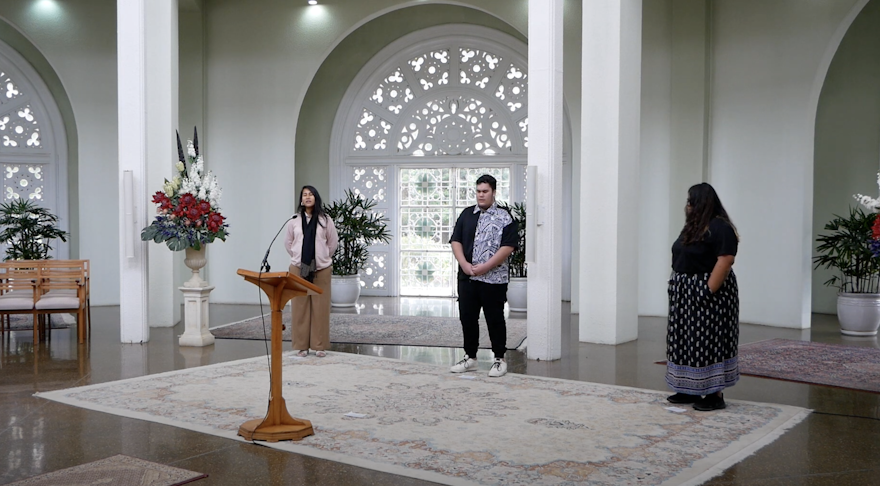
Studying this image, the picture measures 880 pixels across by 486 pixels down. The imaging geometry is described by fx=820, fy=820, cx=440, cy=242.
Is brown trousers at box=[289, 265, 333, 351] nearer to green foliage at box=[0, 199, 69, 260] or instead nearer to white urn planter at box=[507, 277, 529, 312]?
white urn planter at box=[507, 277, 529, 312]

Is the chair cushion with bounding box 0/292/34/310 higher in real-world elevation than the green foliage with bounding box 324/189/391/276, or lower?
lower

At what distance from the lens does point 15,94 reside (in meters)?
12.1

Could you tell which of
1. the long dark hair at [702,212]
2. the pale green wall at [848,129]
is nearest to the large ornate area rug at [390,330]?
the long dark hair at [702,212]

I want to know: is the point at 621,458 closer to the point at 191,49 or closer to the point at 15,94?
the point at 191,49

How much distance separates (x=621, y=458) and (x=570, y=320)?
6.15 metres

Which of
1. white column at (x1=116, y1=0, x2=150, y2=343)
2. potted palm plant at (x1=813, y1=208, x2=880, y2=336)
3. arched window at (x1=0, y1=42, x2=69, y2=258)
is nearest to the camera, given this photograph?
white column at (x1=116, y1=0, x2=150, y2=343)

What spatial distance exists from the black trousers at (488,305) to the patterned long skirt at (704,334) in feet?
5.11

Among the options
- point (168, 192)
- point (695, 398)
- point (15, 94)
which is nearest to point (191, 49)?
point (15, 94)

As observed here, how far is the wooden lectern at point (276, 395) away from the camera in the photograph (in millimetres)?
4441

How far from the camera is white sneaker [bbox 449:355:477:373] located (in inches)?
259

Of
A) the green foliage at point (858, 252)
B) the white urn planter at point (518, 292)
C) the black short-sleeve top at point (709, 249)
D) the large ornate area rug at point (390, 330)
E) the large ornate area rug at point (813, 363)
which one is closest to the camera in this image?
the black short-sleeve top at point (709, 249)

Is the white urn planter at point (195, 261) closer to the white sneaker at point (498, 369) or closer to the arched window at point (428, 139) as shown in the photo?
the white sneaker at point (498, 369)

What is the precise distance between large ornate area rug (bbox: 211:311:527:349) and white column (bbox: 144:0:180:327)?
102cm

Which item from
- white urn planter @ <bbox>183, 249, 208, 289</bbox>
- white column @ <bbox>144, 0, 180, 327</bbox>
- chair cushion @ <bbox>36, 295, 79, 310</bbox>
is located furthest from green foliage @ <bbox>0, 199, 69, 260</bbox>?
white urn planter @ <bbox>183, 249, 208, 289</bbox>
